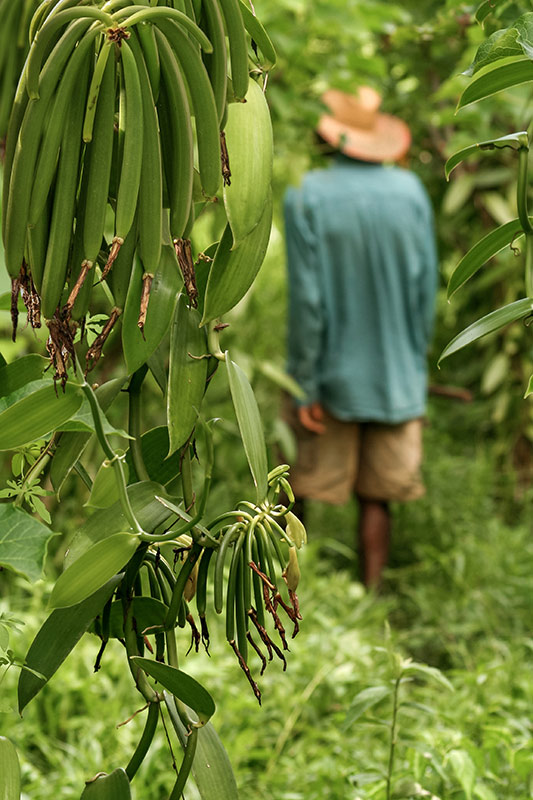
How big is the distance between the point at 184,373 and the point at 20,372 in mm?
115

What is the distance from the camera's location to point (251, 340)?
3039mm

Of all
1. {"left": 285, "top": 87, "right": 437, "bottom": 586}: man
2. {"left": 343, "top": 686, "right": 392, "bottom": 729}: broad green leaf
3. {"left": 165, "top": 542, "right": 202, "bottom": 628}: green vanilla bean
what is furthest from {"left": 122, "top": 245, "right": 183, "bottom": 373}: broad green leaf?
{"left": 285, "top": 87, "right": 437, "bottom": 586}: man

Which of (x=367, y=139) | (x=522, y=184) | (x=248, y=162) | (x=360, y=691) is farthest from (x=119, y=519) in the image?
(x=367, y=139)

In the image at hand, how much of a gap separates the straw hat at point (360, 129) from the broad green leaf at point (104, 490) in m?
2.14

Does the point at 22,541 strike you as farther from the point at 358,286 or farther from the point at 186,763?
the point at 358,286

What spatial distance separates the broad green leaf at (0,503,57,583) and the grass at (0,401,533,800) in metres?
0.56

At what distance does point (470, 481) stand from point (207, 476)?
9.43 ft

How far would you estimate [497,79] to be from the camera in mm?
607

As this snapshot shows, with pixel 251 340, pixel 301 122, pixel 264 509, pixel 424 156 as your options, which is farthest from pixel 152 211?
pixel 424 156

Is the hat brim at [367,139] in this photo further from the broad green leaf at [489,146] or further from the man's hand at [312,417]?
the broad green leaf at [489,146]

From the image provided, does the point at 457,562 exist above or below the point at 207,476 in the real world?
below

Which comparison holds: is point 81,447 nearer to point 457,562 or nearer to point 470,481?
point 457,562

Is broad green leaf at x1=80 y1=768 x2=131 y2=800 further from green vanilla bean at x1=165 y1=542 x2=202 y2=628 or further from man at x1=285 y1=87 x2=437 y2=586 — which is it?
man at x1=285 y1=87 x2=437 y2=586

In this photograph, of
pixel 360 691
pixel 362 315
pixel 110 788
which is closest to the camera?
pixel 110 788
